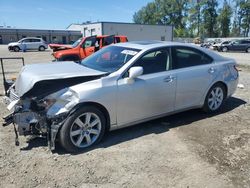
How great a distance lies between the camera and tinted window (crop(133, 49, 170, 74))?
4.60 metres

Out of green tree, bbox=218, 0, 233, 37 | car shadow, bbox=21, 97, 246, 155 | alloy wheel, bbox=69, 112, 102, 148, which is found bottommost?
car shadow, bbox=21, 97, 246, 155

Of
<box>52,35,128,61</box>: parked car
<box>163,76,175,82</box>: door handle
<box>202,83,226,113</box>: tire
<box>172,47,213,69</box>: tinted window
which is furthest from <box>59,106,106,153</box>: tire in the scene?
<box>52,35,128,61</box>: parked car

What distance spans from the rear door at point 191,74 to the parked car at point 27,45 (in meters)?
29.5

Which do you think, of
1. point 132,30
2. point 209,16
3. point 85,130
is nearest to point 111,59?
point 85,130

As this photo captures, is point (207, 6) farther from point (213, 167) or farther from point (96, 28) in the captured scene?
point (213, 167)

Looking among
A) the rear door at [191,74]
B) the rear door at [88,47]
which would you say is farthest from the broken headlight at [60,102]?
the rear door at [88,47]

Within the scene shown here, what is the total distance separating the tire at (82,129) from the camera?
3.83m

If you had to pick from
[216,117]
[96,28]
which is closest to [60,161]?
[216,117]

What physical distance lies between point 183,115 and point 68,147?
279 cm

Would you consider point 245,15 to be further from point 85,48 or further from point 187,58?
point 187,58

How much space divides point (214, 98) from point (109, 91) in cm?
275

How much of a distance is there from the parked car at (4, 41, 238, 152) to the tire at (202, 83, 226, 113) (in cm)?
7

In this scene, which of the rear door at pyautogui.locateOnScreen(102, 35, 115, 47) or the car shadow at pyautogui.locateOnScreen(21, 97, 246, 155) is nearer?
the car shadow at pyautogui.locateOnScreen(21, 97, 246, 155)

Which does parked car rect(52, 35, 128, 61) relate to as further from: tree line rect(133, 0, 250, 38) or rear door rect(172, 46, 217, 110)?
tree line rect(133, 0, 250, 38)
